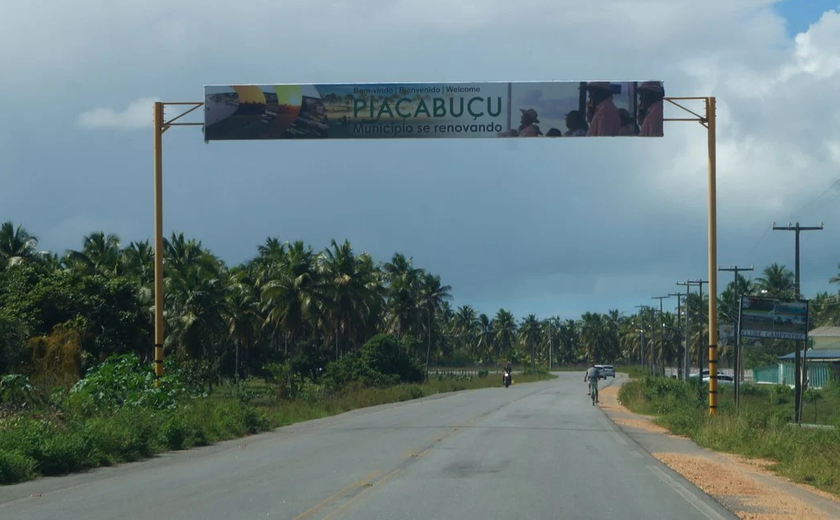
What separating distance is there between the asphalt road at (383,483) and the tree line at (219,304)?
17164 millimetres

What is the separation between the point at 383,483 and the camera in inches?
511

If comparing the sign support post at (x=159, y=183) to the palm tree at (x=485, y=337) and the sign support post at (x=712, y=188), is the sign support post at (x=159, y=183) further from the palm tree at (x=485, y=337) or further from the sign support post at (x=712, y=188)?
the palm tree at (x=485, y=337)

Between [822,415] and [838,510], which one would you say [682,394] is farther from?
[838,510]

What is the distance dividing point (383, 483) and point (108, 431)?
262 inches

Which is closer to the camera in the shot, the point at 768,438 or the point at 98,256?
the point at 768,438

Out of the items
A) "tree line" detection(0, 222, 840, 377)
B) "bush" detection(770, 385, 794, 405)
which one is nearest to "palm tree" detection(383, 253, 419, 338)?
"tree line" detection(0, 222, 840, 377)

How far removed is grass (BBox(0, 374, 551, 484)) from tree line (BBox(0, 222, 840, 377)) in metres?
11.4

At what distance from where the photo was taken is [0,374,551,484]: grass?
14672mm

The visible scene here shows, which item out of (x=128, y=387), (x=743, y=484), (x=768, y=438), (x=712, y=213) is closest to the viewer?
(x=743, y=484)

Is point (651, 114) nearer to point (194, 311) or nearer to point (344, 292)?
point (194, 311)

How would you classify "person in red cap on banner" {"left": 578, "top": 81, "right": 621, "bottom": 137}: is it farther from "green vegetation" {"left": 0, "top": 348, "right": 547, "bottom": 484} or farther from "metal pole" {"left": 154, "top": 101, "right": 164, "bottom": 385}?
"green vegetation" {"left": 0, "top": 348, "right": 547, "bottom": 484}

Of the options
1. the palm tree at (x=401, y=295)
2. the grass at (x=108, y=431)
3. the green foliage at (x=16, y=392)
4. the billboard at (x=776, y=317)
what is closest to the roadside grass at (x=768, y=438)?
the billboard at (x=776, y=317)

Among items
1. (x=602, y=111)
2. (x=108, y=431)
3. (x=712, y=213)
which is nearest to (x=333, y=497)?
(x=108, y=431)

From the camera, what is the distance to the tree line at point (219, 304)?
1388 inches
